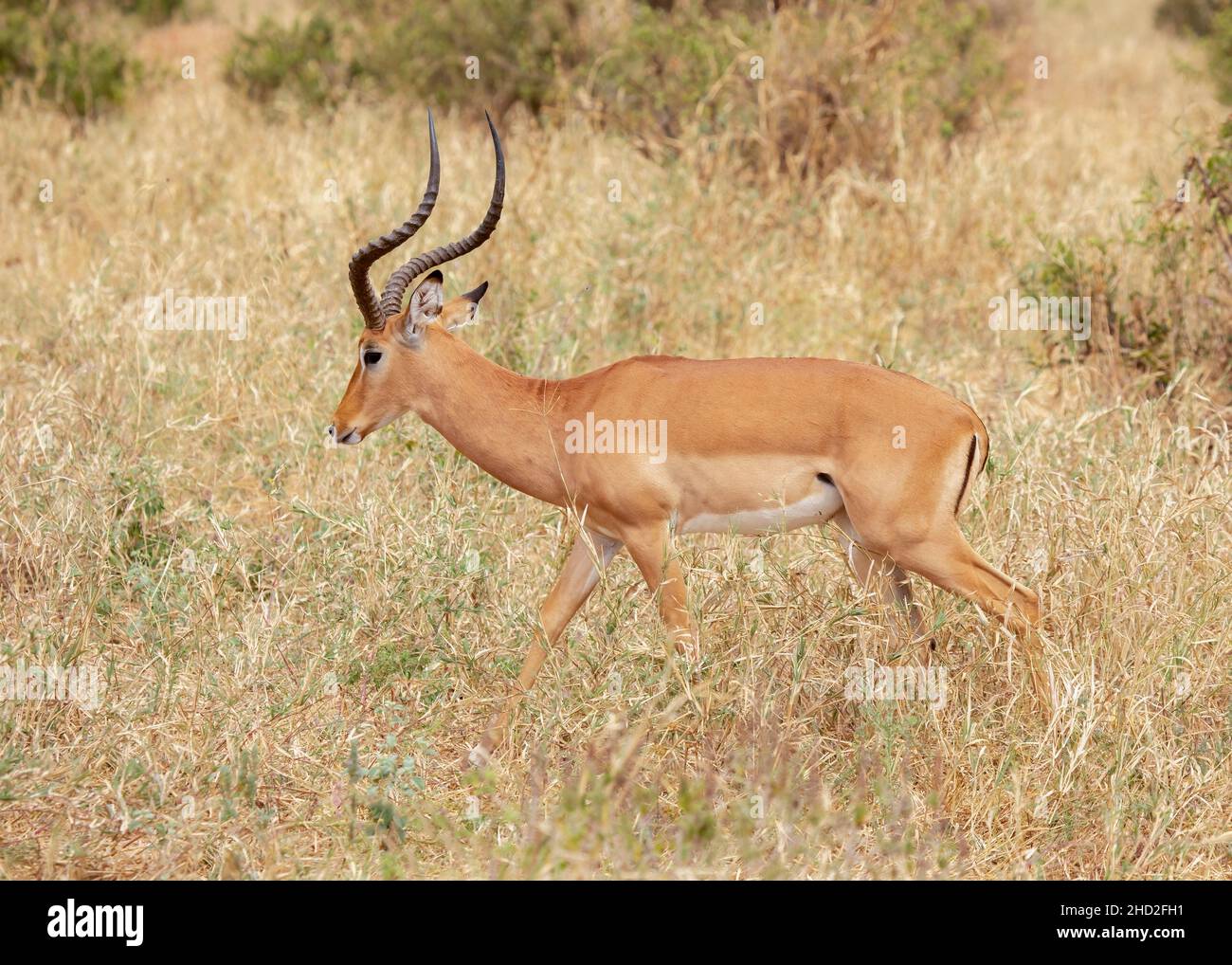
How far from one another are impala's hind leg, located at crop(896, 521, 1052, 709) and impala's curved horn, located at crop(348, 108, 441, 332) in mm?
1834

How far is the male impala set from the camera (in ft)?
14.9

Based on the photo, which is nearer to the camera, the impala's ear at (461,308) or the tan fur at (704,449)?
the tan fur at (704,449)

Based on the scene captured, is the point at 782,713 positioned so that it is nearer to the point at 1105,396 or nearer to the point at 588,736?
the point at 588,736

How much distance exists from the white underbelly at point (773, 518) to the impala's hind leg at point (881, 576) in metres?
0.10

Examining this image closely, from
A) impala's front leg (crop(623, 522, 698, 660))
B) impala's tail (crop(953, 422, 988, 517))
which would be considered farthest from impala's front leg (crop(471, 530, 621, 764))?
impala's tail (crop(953, 422, 988, 517))

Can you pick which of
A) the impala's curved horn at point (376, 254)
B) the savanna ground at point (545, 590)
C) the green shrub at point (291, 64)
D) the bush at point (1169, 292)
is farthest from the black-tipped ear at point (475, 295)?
the green shrub at point (291, 64)

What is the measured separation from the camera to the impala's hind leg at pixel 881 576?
4.83 m

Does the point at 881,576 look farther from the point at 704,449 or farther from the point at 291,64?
the point at 291,64

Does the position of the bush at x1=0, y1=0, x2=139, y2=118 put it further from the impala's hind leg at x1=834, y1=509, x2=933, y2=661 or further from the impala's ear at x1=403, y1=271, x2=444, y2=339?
A: the impala's hind leg at x1=834, y1=509, x2=933, y2=661

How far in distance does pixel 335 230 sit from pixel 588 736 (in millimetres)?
4789

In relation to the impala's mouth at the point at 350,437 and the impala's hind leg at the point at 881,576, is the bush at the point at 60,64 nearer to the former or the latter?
the impala's mouth at the point at 350,437

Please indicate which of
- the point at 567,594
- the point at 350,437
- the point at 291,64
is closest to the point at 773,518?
the point at 567,594

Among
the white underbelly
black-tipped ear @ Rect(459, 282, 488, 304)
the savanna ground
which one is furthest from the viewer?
black-tipped ear @ Rect(459, 282, 488, 304)
